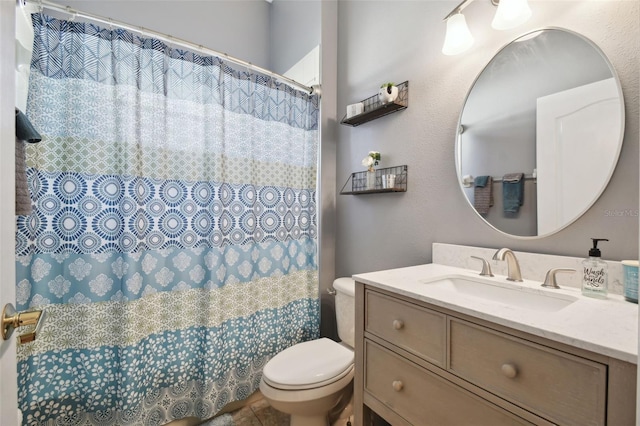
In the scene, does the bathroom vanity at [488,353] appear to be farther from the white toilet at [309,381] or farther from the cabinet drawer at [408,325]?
the white toilet at [309,381]

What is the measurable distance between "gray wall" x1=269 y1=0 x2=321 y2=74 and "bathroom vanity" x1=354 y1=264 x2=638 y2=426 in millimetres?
1948

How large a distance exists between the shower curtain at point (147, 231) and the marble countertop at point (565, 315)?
0.96 m

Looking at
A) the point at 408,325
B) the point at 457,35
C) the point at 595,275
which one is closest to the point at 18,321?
the point at 408,325

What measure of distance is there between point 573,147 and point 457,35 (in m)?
0.69

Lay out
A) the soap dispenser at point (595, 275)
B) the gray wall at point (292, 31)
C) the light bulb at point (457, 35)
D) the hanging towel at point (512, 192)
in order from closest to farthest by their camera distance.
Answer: the soap dispenser at point (595, 275) → the hanging towel at point (512, 192) → the light bulb at point (457, 35) → the gray wall at point (292, 31)

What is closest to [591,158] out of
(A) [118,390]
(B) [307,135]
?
(B) [307,135]

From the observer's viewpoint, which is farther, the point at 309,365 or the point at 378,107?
the point at 378,107

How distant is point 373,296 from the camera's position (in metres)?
1.05

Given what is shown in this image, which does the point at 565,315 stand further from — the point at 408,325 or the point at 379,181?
the point at 379,181

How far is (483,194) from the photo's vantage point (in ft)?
3.99

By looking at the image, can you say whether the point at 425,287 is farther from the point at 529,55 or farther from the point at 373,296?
the point at 529,55

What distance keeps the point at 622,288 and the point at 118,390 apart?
205 centimetres

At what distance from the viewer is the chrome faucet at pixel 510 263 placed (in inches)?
40.4

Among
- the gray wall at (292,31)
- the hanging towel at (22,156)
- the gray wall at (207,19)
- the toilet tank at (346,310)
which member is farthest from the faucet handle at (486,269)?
A: the gray wall at (207,19)
